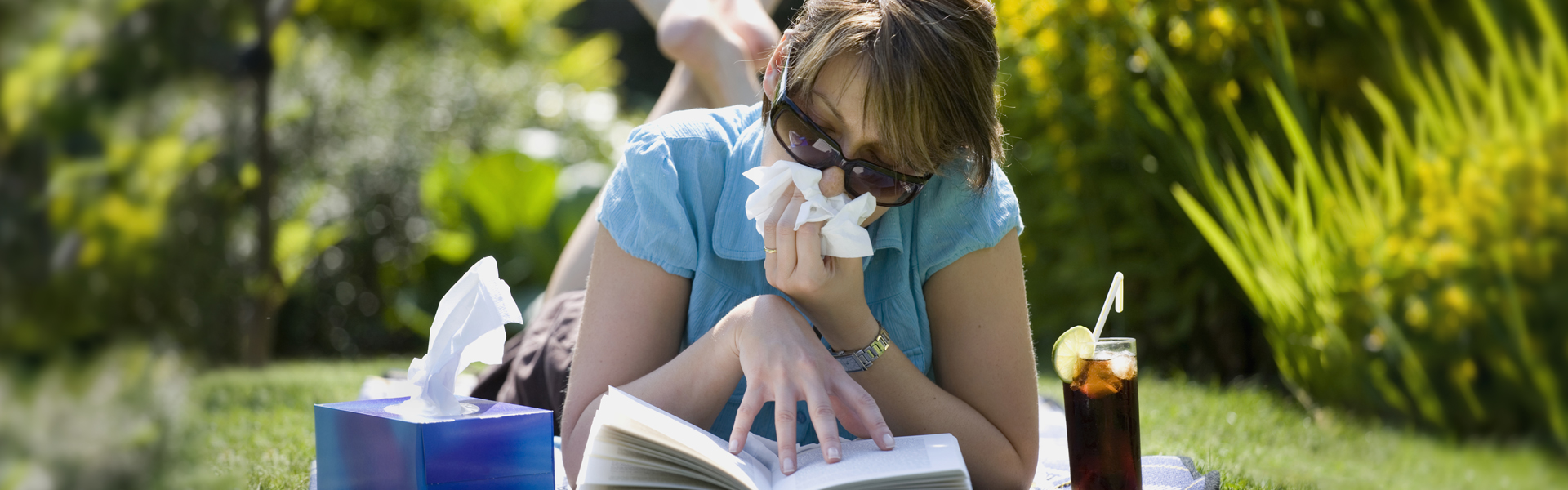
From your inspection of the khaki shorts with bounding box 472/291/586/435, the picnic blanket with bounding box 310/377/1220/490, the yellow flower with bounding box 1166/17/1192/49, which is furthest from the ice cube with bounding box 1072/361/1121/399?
the yellow flower with bounding box 1166/17/1192/49

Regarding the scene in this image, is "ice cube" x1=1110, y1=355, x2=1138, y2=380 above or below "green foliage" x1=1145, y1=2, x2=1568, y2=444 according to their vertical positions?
below

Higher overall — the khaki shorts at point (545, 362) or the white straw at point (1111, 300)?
the white straw at point (1111, 300)

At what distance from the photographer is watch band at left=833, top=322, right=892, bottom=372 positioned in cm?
158

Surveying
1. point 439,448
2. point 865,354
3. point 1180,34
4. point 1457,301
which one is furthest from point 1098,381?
point 1180,34

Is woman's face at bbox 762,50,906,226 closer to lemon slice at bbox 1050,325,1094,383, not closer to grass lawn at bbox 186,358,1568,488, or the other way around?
lemon slice at bbox 1050,325,1094,383

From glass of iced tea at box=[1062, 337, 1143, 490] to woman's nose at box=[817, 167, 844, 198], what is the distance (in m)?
0.40

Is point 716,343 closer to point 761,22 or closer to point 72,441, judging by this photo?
point 72,441

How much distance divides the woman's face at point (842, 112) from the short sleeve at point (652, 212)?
26 cm

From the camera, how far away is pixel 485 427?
1.36 m

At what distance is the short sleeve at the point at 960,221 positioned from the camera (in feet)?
5.58

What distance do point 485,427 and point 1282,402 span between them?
2.16m

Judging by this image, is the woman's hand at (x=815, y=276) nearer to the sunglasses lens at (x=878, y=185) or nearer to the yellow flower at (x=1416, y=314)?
the sunglasses lens at (x=878, y=185)

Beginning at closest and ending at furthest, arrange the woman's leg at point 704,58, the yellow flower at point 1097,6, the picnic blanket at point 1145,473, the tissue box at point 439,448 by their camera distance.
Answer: the tissue box at point 439,448, the picnic blanket at point 1145,473, the woman's leg at point 704,58, the yellow flower at point 1097,6

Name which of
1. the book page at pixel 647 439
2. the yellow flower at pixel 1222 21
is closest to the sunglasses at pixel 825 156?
the book page at pixel 647 439
